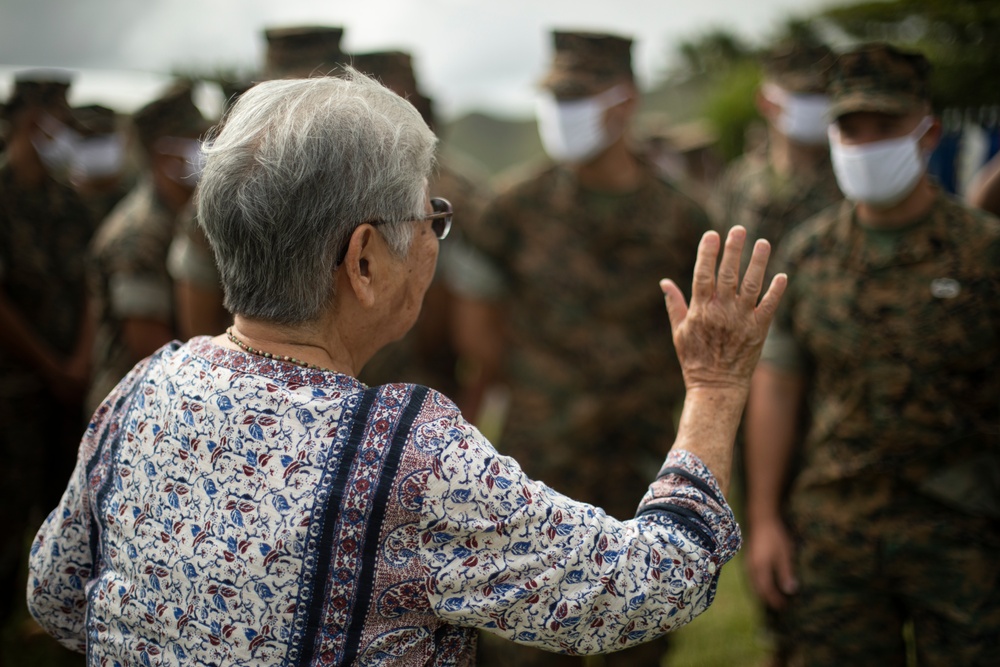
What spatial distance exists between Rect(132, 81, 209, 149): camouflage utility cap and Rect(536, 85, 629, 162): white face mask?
6.05 ft

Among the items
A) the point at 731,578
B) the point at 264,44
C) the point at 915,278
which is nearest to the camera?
the point at 915,278

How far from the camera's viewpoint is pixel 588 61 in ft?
14.0

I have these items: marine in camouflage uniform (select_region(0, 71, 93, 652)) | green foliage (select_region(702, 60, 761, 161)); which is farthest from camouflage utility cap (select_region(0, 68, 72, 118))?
green foliage (select_region(702, 60, 761, 161))

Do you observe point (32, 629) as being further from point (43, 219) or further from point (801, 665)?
point (801, 665)

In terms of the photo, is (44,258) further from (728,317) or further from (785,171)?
(728,317)

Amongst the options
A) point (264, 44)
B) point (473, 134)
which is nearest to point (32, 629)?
point (264, 44)

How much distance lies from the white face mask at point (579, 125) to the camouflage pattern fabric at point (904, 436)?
4.12 ft

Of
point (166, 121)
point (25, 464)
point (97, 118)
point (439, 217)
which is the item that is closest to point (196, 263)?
point (166, 121)

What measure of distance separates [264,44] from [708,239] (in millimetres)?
3416

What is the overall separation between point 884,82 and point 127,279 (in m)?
3.26

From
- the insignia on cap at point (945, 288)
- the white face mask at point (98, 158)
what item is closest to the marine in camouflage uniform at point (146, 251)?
the white face mask at point (98, 158)

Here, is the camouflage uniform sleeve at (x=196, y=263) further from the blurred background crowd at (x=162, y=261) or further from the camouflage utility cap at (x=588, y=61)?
the camouflage utility cap at (x=588, y=61)

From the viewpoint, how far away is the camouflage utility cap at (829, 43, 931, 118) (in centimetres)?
305

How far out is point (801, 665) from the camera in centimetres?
315
